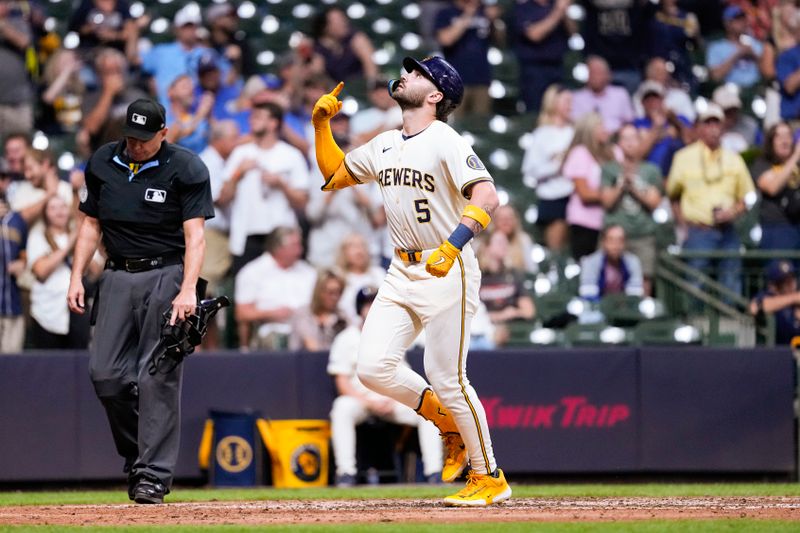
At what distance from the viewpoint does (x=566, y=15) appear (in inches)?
588

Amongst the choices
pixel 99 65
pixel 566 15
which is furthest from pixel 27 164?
pixel 566 15

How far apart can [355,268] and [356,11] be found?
536 cm

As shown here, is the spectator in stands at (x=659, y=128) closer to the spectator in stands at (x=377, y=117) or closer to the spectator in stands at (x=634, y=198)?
the spectator in stands at (x=634, y=198)

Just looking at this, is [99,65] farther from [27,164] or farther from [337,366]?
[337,366]

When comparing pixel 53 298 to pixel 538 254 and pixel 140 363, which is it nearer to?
pixel 140 363

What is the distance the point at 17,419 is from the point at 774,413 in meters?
5.78

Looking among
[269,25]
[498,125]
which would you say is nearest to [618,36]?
[498,125]

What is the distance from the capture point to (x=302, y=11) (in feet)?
53.6

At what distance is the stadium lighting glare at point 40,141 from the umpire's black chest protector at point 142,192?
191 inches

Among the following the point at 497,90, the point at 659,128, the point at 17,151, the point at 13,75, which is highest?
the point at 497,90

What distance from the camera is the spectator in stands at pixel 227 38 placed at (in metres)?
14.2

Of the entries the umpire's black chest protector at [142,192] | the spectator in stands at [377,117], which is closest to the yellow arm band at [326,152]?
the umpire's black chest protector at [142,192]

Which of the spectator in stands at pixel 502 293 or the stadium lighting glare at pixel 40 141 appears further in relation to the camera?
the stadium lighting glare at pixel 40 141

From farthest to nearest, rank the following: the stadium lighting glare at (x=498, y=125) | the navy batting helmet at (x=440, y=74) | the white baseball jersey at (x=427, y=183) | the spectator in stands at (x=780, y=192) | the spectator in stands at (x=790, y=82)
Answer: the stadium lighting glare at (x=498, y=125), the spectator in stands at (x=790, y=82), the spectator in stands at (x=780, y=192), the navy batting helmet at (x=440, y=74), the white baseball jersey at (x=427, y=183)
